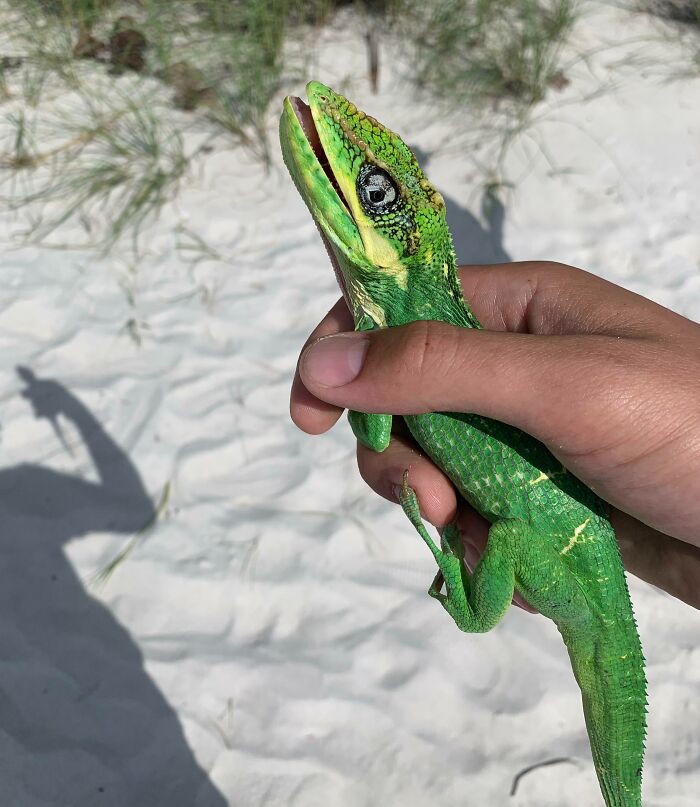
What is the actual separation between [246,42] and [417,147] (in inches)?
61.9

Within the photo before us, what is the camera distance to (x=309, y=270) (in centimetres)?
459

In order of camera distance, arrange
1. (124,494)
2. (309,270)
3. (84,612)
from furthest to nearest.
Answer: (309,270) → (124,494) → (84,612)

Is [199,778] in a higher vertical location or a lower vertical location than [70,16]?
lower

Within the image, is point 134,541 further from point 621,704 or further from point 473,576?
point 621,704

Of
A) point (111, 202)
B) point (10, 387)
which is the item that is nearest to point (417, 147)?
point (111, 202)

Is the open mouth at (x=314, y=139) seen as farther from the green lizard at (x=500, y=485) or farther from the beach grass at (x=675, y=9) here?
the beach grass at (x=675, y=9)

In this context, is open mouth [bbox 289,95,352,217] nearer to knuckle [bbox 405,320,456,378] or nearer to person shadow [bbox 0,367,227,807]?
knuckle [bbox 405,320,456,378]

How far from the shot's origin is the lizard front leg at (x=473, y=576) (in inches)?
87.1

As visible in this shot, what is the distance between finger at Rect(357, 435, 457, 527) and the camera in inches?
102

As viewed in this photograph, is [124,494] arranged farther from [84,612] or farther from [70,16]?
[70,16]

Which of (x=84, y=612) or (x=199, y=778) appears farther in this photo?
(x=84, y=612)

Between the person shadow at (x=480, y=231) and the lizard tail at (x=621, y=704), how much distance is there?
2.89 meters

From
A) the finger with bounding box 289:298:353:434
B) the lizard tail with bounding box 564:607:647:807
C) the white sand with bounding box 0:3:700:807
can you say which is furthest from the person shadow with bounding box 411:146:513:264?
the lizard tail with bounding box 564:607:647:807

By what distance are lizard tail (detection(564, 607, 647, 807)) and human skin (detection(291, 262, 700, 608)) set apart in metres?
0.42
